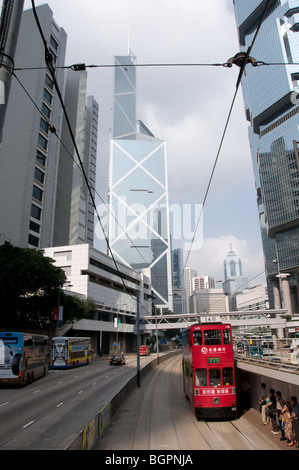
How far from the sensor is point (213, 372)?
16.0 m

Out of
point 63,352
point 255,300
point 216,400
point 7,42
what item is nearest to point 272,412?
point 216,400

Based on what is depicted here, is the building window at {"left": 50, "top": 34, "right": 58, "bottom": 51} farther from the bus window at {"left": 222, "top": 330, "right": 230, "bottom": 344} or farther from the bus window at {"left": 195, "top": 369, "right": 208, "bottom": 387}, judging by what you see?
the bus window at {"left": 195, "top": 369, "right": 208, "bottom": 387}

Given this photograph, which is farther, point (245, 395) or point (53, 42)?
point (53, 42)

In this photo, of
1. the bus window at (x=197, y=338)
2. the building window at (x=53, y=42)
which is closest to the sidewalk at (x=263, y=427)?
the bus window at (x=197, y=338)

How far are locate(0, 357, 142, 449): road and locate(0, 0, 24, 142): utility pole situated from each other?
1087 cm

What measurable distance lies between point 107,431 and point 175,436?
2.88 meters

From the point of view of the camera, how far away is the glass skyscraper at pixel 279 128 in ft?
342

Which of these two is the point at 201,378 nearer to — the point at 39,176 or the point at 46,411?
the point at 46,411

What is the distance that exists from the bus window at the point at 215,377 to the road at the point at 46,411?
19.9ft

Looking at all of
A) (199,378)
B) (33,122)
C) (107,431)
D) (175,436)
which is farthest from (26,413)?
(33,122)

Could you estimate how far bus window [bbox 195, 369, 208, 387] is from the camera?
626 inches

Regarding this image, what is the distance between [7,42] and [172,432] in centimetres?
1522

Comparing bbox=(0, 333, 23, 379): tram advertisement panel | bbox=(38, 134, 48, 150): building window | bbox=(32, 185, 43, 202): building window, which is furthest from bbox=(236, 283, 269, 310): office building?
bbox=(0, 333, 23, 379): tram advertisement panel
